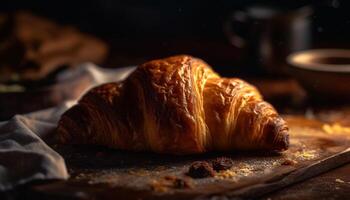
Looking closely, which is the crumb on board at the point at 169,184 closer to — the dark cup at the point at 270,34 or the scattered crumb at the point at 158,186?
the scattered crumb at the point at 158,186

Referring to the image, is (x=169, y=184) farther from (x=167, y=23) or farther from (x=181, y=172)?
(x=167, y=23)

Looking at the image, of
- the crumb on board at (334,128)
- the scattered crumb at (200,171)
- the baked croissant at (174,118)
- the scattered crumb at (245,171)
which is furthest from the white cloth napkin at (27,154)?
the crumb on board at (334,128)

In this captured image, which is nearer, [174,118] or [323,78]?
[174,118]

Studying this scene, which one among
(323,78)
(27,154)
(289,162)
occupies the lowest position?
(27,154)

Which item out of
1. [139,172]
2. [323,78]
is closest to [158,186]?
[139,172]

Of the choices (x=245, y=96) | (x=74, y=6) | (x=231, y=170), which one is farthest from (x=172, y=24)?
(x=231, y=170)

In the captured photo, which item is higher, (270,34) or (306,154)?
(270,34)

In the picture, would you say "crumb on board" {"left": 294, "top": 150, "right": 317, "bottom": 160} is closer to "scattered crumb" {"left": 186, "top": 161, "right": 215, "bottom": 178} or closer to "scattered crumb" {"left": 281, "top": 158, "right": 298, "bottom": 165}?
"scattered crumb" {"left": 281, "top": 158, "right": 298, "bottom": 165}
